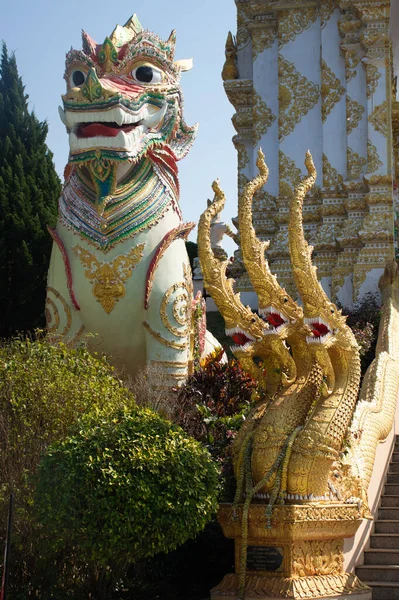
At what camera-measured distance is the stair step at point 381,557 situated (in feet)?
31.9

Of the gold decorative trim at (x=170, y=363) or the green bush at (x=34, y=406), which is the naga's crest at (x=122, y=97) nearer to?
the gold decorative trim at (x=170, y=363)

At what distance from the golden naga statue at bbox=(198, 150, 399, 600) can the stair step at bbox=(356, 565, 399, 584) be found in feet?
1.59

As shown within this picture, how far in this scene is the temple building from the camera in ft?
52.9

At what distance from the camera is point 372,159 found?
1630cm

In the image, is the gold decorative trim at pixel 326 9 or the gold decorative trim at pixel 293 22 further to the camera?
the gold decorative trim at pixel 293 22

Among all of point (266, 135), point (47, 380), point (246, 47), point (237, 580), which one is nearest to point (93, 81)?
point (47, 380)

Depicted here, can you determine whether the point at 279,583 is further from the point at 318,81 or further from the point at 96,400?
the point at 318,81

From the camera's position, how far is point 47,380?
9.23 meters

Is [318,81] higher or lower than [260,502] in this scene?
higher

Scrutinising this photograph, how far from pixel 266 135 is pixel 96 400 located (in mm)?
8858

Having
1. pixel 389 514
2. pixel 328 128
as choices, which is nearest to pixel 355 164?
pixel 328 128

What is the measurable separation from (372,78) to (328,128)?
3.07ft

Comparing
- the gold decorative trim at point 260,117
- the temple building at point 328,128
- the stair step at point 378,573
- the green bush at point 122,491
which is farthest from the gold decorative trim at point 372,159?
the green bush at point 122,491

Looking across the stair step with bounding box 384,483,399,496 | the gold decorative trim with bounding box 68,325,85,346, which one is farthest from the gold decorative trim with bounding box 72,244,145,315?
the stair step with bounding box 384,483,399,496
